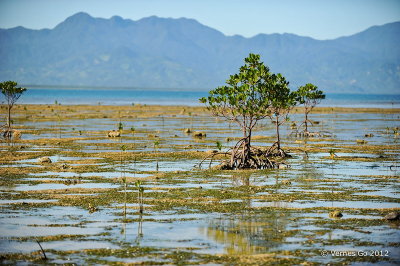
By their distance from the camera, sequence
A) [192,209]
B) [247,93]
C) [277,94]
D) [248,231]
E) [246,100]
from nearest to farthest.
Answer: [248,231]
[192,209]
[246,100]
[247,93]
[277,94]

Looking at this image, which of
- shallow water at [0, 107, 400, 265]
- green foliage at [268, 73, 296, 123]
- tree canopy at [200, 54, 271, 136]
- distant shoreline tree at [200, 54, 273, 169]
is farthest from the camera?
green foliage at [268, 73, 296, 123]

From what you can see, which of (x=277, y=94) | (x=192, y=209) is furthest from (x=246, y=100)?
(x=192, y=209)

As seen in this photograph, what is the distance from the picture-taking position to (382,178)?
3844 cm

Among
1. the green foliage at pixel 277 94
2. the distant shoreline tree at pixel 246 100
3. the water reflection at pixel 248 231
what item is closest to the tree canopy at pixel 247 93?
the distant shoreline tree at pixel 246 100

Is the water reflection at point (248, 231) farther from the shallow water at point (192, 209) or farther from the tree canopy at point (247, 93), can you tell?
the tree canopy at point (247, 93)

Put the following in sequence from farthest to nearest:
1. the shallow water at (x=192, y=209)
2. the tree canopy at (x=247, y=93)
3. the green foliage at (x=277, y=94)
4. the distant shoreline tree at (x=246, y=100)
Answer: the green foliage at (x=277, y=94), the tree canopy at (x=247, y=93), the distant shoreline tree at (x=246, y=100), the shallow water at (x=192, y=209)

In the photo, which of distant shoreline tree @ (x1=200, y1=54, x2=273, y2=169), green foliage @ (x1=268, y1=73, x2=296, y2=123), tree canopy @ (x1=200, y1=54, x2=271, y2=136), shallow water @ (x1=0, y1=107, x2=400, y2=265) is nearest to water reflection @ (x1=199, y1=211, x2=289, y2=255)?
shallow water @ (x1=0, y1=107, x2=400, y2=265)

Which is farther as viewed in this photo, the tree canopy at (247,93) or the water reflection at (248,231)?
the tree canopy at (247,93)

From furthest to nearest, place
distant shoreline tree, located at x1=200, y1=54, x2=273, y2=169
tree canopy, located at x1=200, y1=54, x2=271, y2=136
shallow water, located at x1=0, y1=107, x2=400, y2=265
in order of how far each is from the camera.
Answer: tree canopy, located at x1=200, y1=54, x2=271, y2=136 < distant shoreline tree, located at x1=200, y1=54, x2=273, y2=169 < shallow water, located at x1=0, y1=107, x2=400, y2=265

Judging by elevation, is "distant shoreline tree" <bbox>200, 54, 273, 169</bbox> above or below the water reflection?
above

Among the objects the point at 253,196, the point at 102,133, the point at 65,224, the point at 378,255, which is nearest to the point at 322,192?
the point at 253,196

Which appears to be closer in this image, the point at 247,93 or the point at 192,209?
the point at 192,209

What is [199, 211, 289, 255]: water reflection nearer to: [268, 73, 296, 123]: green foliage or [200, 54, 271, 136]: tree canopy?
[200, 54, 271, 136]: tree canopy

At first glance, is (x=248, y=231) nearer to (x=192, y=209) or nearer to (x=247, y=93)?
(x=192, y=209)
